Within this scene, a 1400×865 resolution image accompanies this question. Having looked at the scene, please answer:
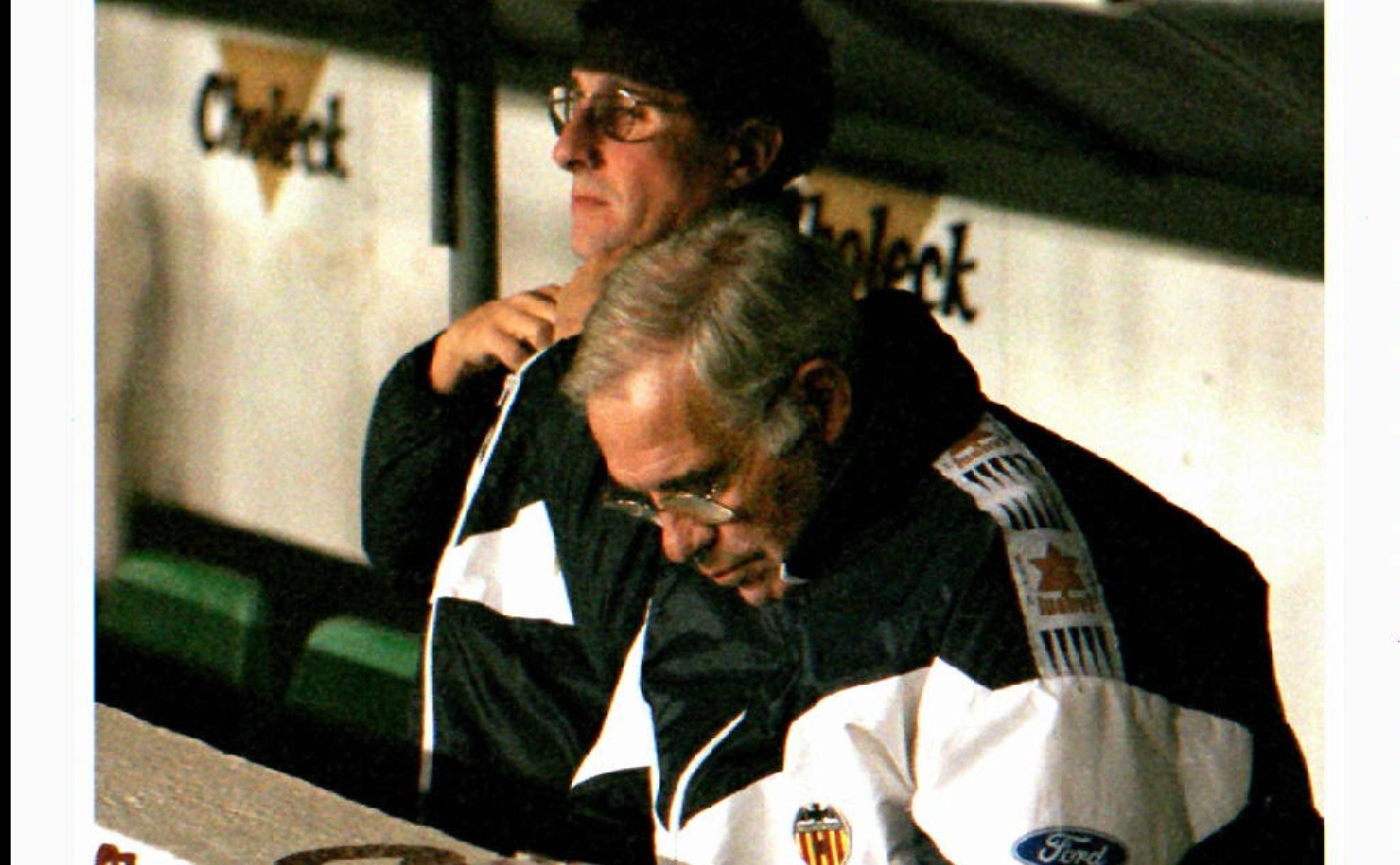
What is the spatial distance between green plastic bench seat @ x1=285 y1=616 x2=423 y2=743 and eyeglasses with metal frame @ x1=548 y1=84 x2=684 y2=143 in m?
0.75

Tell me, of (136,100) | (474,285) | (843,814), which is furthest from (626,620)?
(136,100)

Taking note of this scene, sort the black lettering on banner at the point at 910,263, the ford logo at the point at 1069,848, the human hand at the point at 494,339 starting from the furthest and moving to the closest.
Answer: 1. the black lettering on banner at the point at 910,263
2. the human hand at the point at 494,339
3. the ford logo at the point at 1069,848

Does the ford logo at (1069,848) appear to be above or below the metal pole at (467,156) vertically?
below

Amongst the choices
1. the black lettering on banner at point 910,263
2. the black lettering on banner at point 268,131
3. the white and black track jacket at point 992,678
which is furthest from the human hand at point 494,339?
the black lettering on banner at point 268,131

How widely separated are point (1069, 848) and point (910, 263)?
1321 mm

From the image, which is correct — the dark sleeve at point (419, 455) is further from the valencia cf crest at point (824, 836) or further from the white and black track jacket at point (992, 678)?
the valencia cf crest at point (824, 836)

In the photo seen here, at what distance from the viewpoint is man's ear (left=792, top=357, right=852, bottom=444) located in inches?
62.5

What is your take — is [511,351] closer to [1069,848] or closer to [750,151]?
[750,151]

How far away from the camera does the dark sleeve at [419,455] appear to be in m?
2.08

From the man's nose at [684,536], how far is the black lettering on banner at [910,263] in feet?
3.28

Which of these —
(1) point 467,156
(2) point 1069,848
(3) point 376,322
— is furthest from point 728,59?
(3) point 376,322

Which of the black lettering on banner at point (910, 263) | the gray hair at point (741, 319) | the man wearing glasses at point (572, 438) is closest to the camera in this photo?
the gray hair at point (741, 319)

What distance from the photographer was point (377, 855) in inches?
66.1

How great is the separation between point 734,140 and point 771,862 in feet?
2.30
